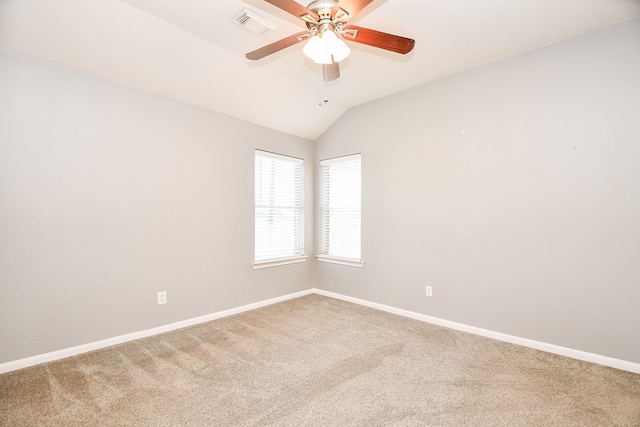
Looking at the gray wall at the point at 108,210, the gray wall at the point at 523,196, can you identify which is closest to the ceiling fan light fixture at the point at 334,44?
the gray wall at the point at 523,196

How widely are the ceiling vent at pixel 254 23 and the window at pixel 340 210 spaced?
194 cm

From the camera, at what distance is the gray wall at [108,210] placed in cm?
216

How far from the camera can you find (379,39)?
177 cm

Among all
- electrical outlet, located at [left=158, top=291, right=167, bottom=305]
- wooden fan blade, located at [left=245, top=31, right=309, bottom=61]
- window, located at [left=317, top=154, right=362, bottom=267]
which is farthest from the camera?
window, located at [left=317, top=154, right=362, bottom=267]

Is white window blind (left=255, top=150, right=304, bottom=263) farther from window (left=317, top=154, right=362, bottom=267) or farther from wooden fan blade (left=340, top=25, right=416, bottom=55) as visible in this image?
wooden fan blade (left=340, top=25, right=416, bottom=55)

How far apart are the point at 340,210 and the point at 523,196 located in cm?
216

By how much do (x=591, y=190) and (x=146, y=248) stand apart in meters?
3.91

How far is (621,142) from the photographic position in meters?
2.18

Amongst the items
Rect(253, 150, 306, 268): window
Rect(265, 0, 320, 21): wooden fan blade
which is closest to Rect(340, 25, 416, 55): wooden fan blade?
Rect(265, 0, 320, 21): wooden fan blade

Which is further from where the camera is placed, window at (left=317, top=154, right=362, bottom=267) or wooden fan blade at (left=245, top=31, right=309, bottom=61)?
window at (left=317, top=154, right=362, bottom=267)

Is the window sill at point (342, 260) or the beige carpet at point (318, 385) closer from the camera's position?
the beige carpet at point (318, 385)

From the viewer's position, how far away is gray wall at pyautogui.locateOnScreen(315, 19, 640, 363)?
86.2 inches

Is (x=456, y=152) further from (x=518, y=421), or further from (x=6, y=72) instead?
(x=6, y=72)

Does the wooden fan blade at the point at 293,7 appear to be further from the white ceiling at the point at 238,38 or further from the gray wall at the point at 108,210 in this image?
the gray wall at the point at 108,210
